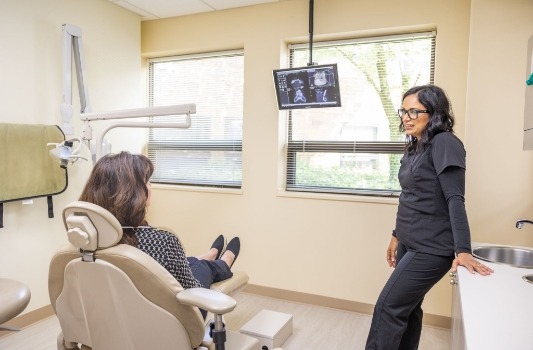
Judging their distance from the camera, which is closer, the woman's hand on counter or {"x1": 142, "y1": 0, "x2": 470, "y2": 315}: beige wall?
the woman's hand on counter

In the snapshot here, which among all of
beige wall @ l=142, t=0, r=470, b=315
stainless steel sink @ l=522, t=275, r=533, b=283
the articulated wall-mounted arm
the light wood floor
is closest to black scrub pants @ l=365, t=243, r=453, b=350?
stainless steel sink @ l=522, t=275, r=533, b=283

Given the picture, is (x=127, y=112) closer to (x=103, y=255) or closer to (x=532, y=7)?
(x=103, y=255)

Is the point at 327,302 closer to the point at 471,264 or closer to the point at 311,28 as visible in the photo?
the point at 471,264

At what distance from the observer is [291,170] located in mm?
3141

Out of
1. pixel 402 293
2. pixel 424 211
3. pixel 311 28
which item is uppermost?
pixel 311 28

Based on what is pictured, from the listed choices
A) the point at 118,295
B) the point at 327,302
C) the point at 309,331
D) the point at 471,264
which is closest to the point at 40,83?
the point at 118,295

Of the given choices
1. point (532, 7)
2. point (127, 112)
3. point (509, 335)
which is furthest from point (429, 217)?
point (127, 112)

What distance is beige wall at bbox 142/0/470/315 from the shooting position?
2.59 meters

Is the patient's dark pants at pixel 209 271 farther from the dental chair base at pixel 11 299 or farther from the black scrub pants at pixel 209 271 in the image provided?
the dental chair base at pixel 11 299

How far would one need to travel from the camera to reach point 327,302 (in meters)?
2.92

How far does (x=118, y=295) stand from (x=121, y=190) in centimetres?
35

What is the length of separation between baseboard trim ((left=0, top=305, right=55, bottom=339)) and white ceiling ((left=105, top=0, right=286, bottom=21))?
92.9 inches

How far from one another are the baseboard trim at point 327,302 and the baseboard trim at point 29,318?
1.45 m

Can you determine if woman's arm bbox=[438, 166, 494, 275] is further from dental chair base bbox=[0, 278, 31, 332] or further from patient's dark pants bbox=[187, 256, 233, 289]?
dental chair base bbox=[0, 278, 31, 332]
